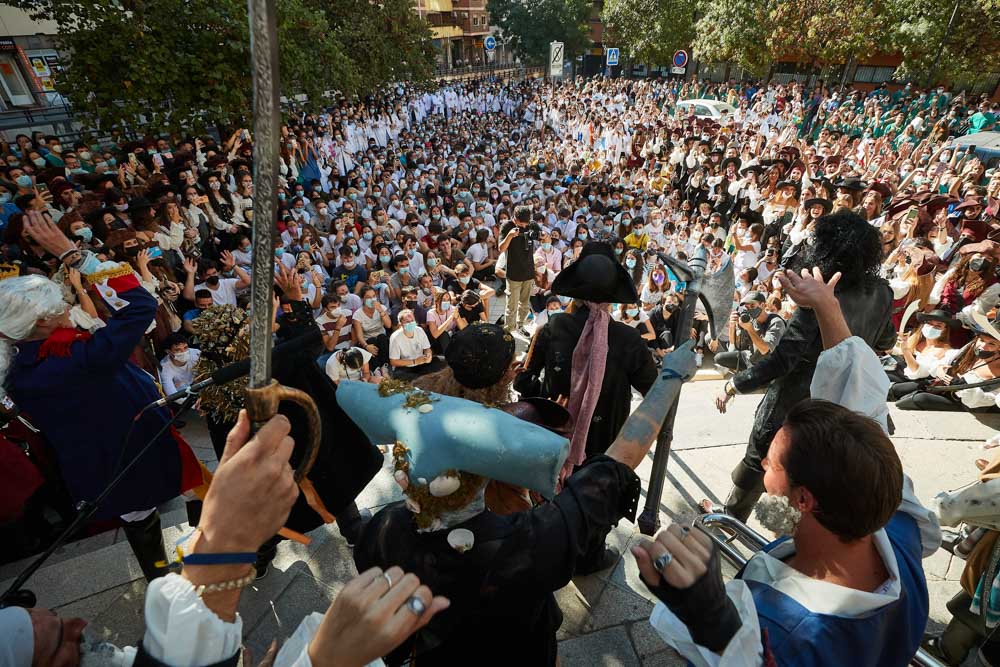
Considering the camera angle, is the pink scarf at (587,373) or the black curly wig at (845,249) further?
the pink scarf at (587,373)

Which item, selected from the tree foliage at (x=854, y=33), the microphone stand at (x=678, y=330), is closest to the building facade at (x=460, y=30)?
the tree foliage at (x=854, y=33)

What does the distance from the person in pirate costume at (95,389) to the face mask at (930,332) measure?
259 inches

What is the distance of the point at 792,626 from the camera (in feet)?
3.87

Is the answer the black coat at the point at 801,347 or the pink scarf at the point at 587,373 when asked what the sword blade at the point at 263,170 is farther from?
the black coat at the point at 801,347

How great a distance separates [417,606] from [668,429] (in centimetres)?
146

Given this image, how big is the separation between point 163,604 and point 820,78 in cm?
3648

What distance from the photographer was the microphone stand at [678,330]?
6.83 ft

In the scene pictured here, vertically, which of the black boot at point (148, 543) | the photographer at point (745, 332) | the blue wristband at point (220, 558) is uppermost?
the blue wristband at point (220, 558)

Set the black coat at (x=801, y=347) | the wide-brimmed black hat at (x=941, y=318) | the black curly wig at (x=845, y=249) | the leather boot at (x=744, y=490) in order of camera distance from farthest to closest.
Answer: the wide-brimmed black hat at (x=941, y=318)
the leather boot at (x=744, y=490)
the black coat at (x=801, y=347)
the black curly wig at (x=845, y=249)

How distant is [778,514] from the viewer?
158cm

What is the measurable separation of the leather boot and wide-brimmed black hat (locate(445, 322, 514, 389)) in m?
2.16

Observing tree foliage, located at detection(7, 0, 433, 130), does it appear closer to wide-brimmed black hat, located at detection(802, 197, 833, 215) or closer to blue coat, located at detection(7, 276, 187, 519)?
blue coat, located at detection(7, 276, 187, 519)

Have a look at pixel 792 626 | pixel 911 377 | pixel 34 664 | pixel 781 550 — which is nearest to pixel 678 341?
pixel 781 550

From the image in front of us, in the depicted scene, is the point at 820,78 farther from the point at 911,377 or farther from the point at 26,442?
the point at 26,442
